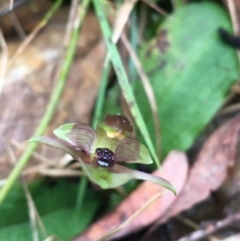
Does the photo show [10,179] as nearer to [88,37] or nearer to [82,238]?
[82,238]

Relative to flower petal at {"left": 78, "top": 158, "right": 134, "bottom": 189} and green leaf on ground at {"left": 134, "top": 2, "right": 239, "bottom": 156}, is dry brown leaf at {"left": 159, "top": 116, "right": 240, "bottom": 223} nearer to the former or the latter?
green leaf on ground at {"left": 134, "top": 2, "right": 239, "bottom": 156}

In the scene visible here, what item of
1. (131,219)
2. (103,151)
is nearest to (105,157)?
(103,151)

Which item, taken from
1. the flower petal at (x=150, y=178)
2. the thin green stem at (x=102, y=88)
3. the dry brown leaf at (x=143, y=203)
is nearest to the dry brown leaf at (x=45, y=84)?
the thin green stem at (x=102, y=88)

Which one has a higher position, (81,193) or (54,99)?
(54,99)

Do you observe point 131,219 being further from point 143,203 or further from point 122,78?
point 122,78

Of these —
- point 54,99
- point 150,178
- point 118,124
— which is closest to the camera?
point 150,178

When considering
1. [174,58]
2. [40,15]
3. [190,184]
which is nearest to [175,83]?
[174,58]

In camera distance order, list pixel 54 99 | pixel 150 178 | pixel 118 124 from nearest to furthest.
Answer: pixel 150 178, pixel 118 124, pixel 54 99
